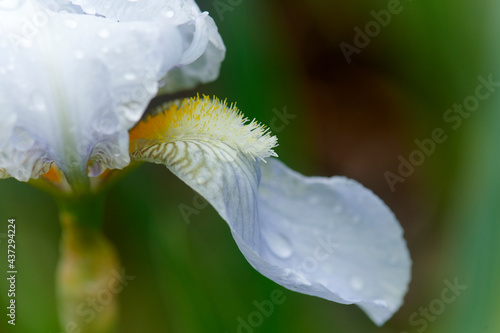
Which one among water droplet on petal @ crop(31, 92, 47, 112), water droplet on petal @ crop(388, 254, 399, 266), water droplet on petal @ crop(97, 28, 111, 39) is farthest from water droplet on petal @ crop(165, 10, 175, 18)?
water droplet on petal @ crop(388, 254, 399, 266)

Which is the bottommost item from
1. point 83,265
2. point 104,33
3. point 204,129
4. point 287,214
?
point 83,265

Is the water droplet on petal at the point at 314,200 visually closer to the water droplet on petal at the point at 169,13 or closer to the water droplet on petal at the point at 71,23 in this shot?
the water droplet on petal at the point at 169,13

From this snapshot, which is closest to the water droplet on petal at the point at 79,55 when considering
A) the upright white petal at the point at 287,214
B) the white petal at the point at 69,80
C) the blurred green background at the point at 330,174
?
the white petal at the point at 69,80

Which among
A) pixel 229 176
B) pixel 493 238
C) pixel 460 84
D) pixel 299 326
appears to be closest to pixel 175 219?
pixel 299 326

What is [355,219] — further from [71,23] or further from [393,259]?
[71,23]

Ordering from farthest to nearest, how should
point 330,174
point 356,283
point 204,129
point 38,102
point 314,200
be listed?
point 330,174 < point 314,200 < point 356,283 < point 204,129 < point 38,102

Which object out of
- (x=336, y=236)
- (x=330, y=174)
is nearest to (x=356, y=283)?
(x=336, y=236)
